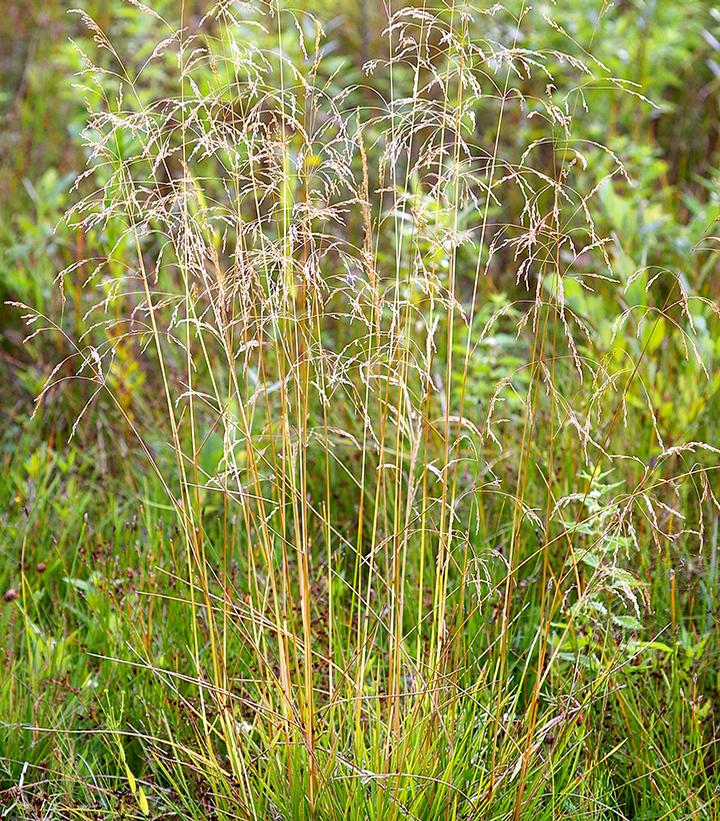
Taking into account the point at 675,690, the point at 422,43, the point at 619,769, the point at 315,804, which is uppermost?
the point at 422,43

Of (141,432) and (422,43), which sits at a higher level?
(422,43)

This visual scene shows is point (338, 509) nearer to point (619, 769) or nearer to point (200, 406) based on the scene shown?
point (200, 406)

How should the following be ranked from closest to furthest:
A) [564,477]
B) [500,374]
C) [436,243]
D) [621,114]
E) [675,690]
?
1. [436,243]
2. [675,690]
3. [564,477]
4. [500,374]
5. [621,114]

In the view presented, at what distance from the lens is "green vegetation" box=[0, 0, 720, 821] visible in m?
1.58

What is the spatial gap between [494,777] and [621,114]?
399 centimetres

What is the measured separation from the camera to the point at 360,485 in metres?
1.72

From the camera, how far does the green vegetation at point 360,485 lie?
1.58 meters

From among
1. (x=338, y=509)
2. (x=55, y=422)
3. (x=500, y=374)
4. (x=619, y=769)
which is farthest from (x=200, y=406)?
(x=619, y=769)

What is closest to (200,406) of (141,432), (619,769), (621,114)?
(141,432)

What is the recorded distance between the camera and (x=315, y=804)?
5.36ft

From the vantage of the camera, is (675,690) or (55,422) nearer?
(675,690)

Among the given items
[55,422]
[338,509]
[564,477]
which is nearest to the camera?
[564,477]

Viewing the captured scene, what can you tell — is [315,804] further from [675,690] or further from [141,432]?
[141,432]

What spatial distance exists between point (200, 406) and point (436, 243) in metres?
2.04
